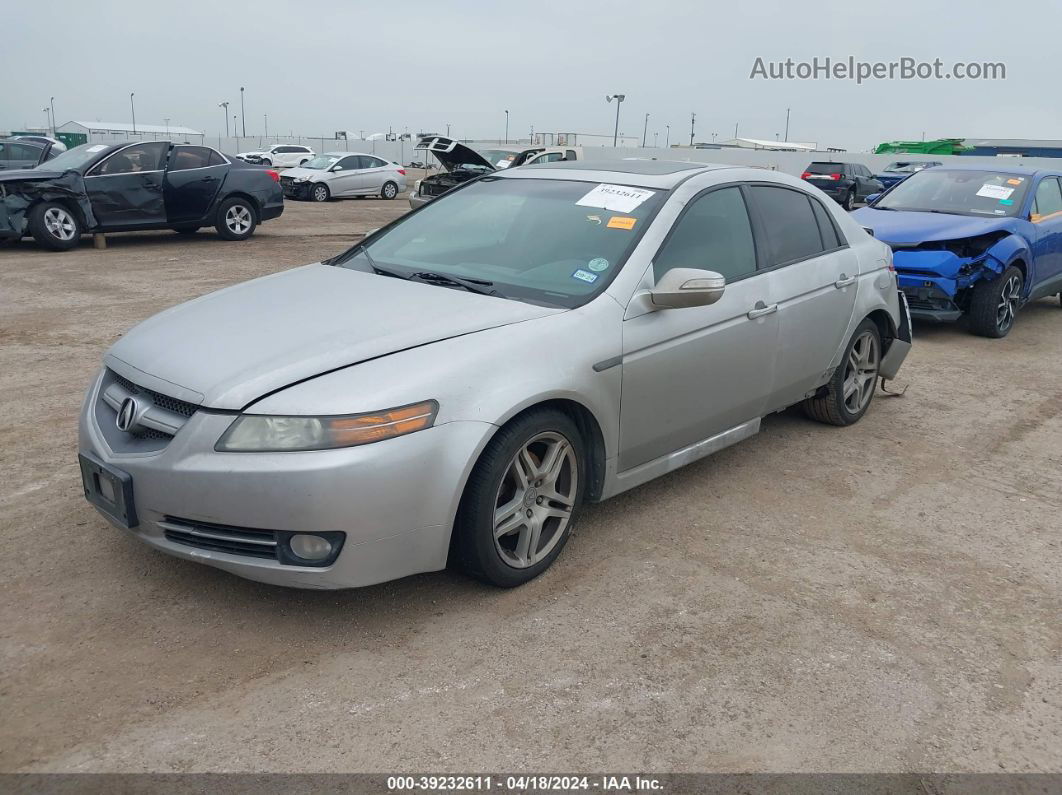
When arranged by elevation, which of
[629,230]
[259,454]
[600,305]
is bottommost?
[259,454]

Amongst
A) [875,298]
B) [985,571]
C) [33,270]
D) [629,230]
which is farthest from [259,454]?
[33,270]

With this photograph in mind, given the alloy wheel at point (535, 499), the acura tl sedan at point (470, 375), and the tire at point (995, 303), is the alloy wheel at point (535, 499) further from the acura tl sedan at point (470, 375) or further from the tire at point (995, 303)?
the tire at point (995, 303)

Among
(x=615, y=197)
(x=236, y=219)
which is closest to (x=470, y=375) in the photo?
(x=615, y=197)

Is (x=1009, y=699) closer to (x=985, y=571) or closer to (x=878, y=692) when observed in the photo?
(x=878, y=692)

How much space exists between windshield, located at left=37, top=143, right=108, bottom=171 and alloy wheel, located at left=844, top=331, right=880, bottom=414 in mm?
10881

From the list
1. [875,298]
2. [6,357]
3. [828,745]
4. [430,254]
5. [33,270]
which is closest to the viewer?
[828,745]

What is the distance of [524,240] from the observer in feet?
13.1

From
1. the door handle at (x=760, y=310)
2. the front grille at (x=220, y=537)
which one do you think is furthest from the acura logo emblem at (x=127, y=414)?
the door handle at (x=760, y=310)

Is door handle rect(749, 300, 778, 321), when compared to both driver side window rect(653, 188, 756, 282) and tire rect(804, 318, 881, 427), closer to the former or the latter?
driver side window rect(653, 188, 756, 282)

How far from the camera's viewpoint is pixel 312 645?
9.73 feet

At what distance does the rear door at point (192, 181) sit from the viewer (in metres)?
12.9

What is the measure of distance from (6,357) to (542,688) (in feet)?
18.1

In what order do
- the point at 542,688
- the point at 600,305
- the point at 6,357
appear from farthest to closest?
the point at 6,357 → the point at 600,305 → the point at 542,688

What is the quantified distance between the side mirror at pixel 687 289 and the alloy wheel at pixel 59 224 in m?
11.0
